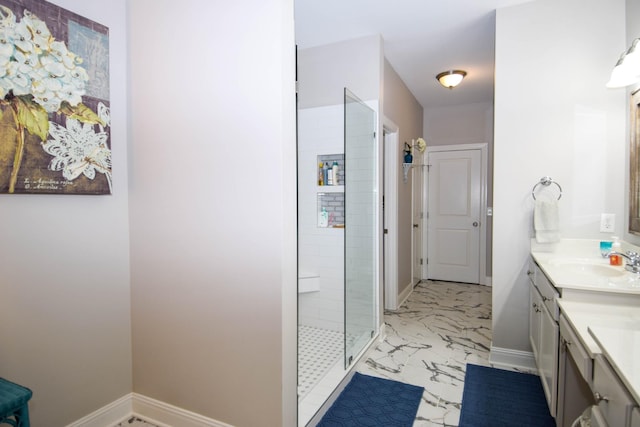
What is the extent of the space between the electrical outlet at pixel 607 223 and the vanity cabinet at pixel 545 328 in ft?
1.65

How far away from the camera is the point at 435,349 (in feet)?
9.88

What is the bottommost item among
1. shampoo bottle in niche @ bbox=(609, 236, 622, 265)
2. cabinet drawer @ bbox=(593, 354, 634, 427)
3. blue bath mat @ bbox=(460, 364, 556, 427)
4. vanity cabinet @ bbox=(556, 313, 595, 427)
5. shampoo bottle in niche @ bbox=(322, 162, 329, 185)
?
blue bath mat @ bbox=(460, 364, 556, 427)

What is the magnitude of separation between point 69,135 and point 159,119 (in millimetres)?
423

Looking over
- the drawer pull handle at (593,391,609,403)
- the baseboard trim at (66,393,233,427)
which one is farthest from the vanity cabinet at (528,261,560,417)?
the baseboard trim at (66,393,233,427)

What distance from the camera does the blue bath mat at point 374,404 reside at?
2051mm

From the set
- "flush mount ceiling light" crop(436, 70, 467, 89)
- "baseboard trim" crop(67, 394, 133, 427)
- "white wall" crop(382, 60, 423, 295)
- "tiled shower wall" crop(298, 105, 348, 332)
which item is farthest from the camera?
"flush mount ceiling light" crop(436, 70, 467, 89)

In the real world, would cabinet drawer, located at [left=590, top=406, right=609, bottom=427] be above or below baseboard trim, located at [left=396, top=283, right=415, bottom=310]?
above

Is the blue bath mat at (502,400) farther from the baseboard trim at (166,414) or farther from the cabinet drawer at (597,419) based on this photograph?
the baseboard trim at (166,414)

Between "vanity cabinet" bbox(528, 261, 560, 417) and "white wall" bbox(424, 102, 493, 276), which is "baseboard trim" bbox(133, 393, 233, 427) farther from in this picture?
"white wall" bbox(424, 102, 493, 276)

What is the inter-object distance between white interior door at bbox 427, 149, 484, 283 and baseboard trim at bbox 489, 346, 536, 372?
279 centimetres

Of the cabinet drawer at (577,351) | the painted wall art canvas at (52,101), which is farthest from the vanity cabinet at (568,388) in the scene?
the painted wall art canvas at (52,101)

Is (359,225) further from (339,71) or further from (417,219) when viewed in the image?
(417,219)

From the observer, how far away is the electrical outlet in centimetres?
238

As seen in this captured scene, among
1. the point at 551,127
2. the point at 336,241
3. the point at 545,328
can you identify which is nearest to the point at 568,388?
the point at 545,328
